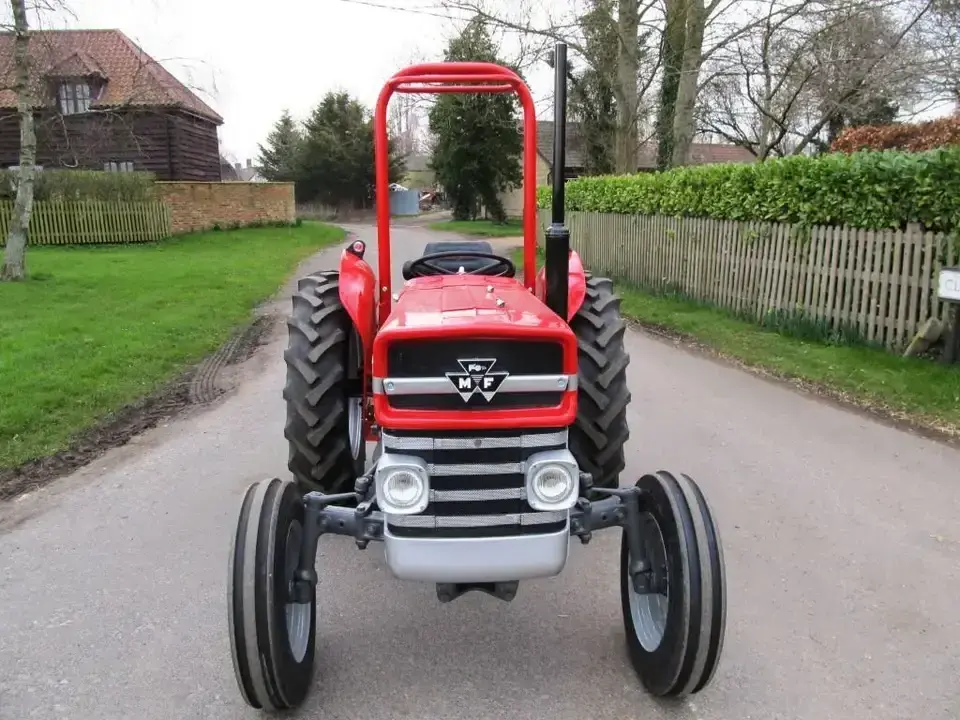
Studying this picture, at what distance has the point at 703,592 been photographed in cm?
262

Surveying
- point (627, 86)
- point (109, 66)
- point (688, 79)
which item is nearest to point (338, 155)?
point (109, 66)

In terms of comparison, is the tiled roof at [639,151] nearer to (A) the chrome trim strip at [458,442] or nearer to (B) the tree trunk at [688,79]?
(B) the tree trunk at [688,79]

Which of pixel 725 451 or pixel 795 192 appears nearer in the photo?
pixel 725 451

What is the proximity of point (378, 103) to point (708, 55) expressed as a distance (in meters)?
14.5

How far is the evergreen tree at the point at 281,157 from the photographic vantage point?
152 feet

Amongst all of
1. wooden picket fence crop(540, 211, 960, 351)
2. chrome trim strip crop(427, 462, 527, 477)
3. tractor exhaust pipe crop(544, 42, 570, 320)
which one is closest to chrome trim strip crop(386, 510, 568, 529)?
chrome trim strip crop(427, 462, 527, 477)

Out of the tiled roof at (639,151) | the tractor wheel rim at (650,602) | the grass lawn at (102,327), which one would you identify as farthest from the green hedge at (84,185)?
the tractor wheel rim at (650,602)

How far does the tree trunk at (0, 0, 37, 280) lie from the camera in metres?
13.2

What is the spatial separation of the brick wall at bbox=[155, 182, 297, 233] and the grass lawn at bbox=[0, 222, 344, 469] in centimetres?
644

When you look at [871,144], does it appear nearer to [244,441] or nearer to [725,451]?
[725,451]

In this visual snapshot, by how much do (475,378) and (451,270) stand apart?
1.90 m

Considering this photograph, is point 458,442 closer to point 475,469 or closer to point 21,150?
point 475,469

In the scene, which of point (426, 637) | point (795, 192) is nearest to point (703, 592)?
point (426, 637)

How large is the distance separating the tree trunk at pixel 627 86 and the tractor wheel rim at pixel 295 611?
16.6 metres
